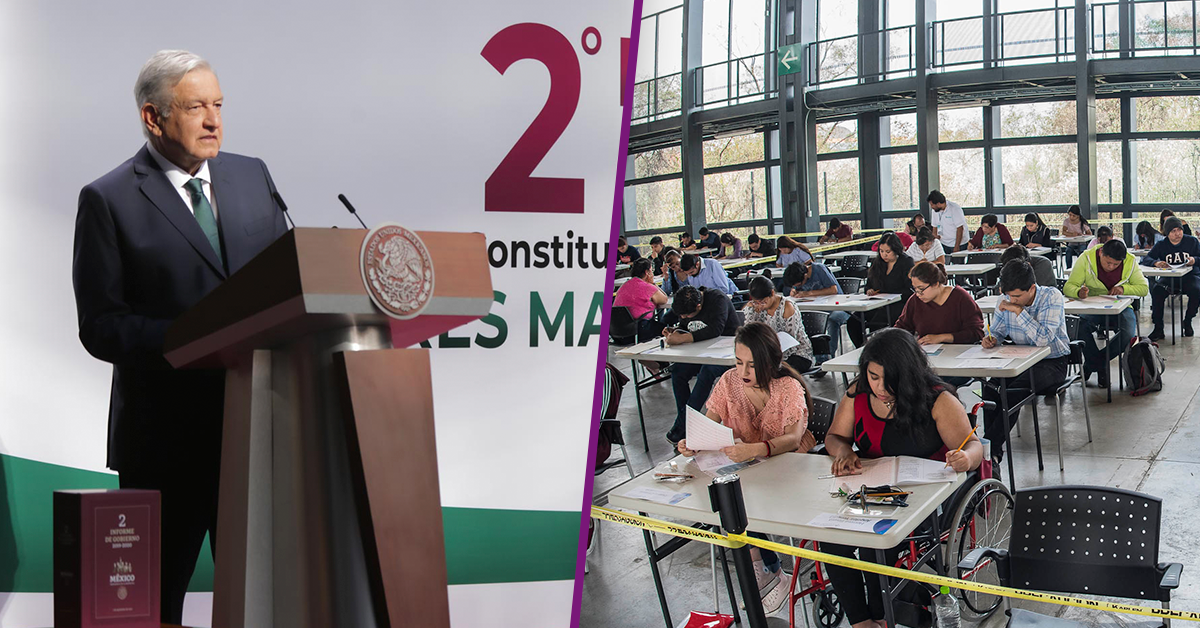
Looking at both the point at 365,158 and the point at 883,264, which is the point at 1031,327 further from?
the point at 365,158

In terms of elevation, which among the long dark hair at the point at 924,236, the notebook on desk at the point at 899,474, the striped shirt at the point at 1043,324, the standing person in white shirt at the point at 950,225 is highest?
the standing person in white shirt at the point at 950,225

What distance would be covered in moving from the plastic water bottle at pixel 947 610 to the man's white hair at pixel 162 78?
3243 mm

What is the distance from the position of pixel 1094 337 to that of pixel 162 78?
766 cm

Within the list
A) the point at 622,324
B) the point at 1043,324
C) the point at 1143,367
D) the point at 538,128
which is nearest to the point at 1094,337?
the point at 1143,367

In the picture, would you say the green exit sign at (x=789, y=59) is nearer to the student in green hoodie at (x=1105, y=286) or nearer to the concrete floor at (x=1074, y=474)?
the concrete floor at (x=1074, y=474)

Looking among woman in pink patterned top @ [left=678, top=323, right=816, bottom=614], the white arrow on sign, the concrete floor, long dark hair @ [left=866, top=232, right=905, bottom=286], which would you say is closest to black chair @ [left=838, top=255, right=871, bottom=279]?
long dark hair @ [left=866, top=232, right=905, bottom=286]

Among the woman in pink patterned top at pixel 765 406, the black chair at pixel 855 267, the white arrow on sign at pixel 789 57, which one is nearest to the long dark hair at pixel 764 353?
the woman in pink patterned top at pixel 765 406

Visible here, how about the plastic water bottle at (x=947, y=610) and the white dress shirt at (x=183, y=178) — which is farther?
the plastic water bottle at (x=947, y=610)

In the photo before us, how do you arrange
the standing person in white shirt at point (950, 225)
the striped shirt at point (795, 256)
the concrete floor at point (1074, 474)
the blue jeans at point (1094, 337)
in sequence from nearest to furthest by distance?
the concrete floor at point (1074, 474), the blue jeans at point (1094, 337), the striped shirt at point (795, 256), the standing person in white shirt at point (950, 225)

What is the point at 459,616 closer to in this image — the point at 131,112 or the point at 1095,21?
the point at 131,112

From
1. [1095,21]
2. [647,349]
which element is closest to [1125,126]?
[1095,21]

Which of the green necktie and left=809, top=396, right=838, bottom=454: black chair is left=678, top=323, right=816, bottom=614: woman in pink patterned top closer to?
left=809, top=396, right=838, bottom=454: black chair

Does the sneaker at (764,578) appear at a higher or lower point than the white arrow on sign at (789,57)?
lower

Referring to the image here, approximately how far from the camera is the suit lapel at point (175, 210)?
3.98 feet
